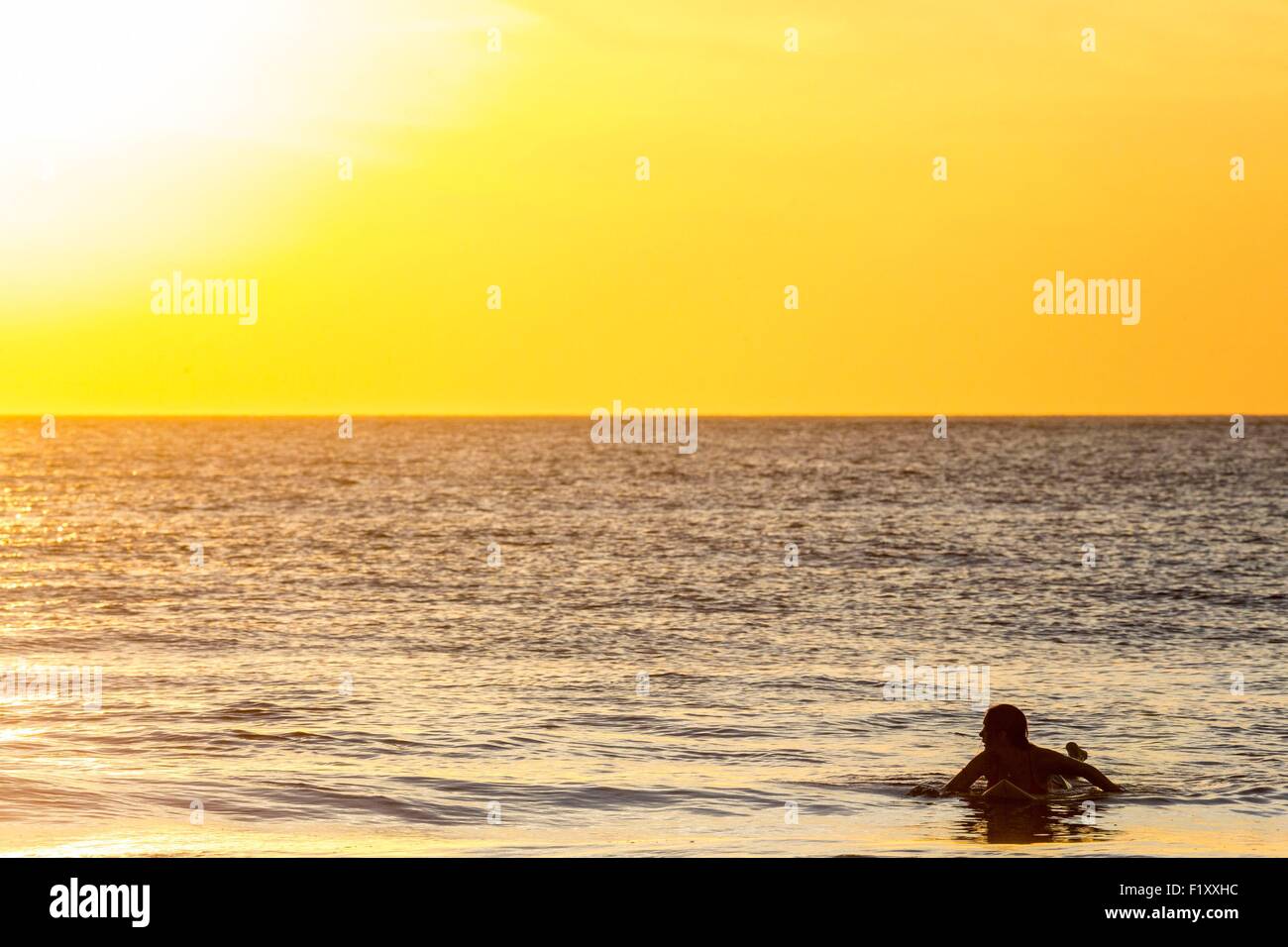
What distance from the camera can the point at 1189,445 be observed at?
165625mm

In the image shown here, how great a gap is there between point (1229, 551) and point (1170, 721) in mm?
31469

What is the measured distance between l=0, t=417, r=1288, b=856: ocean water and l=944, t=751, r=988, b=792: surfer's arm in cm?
36

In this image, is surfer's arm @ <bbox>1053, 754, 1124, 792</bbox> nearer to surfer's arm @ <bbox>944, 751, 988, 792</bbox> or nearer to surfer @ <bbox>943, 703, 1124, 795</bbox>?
surfer @ <bbox>943, 703, 1124, 795</bbox>

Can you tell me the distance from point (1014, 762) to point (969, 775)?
1.84 feet

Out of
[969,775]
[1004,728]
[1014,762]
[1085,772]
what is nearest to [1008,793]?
[1014,762]

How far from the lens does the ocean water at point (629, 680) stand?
50.3ft

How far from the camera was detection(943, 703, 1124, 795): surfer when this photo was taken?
16203mm

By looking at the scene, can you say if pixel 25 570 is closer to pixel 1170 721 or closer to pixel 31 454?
pixel 1170 721

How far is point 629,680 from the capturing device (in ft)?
83.6
